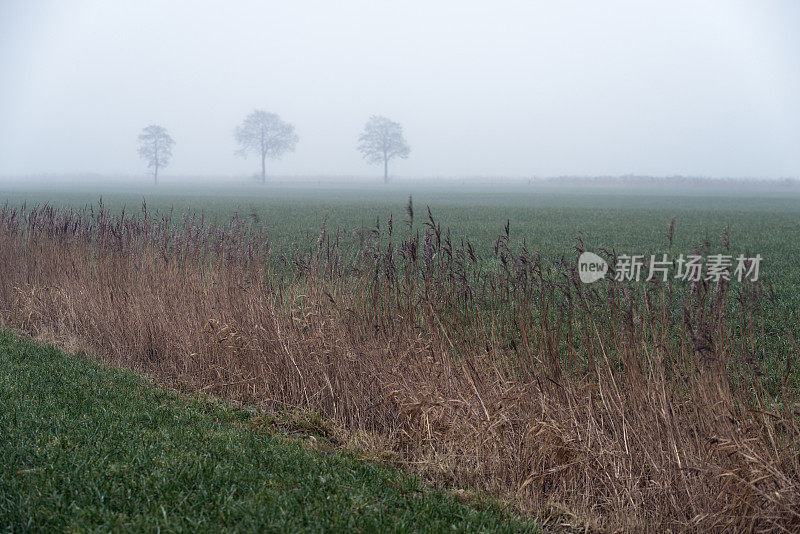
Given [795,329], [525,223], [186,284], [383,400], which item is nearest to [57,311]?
[186,284]

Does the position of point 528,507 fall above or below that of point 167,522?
below

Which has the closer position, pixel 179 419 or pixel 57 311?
pixel 179 419

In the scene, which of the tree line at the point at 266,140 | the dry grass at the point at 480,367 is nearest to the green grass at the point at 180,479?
the dry grass at the point at 480,367

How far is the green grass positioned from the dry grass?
0.64 m

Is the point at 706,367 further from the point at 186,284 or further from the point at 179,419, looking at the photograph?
the point at 186,284

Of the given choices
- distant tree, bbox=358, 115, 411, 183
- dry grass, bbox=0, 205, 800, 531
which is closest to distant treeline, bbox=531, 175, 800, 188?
distant tree, bbox=358, 115, 411, 183

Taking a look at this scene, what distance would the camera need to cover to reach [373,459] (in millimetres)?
4559

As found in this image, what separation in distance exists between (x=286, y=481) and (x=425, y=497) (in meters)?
0.85

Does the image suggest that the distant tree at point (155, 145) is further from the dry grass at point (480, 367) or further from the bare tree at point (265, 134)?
the dry grass at point (480, 367)

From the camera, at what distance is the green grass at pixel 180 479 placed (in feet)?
10.9

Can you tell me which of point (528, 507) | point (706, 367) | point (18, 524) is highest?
point (706, 367)

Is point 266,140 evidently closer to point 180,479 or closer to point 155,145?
point 155,145

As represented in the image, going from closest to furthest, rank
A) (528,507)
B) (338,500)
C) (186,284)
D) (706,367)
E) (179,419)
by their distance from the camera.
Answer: (338,500) → (528,507) → (706,367) → (179,419) → (186,284)

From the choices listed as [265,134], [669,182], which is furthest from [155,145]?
[669,182]
